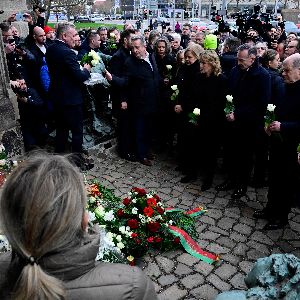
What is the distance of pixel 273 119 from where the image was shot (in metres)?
4.69

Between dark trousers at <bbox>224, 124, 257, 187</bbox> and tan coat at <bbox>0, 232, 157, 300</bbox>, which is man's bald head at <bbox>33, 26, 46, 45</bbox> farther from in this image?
tan coat at <bbox>0, 232, 157, 300</bbox>

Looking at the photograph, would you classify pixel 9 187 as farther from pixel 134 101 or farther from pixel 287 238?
pixel 134 101

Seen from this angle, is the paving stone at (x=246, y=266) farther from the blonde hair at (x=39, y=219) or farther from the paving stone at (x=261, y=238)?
the blonde hair at (x=39, y=219)

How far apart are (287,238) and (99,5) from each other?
11167cm

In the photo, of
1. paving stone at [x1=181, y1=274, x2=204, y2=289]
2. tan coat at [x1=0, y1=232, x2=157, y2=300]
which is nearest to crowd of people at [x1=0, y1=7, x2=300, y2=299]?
paving stone at [x1=181, y1=274, x2=204, y2=289]

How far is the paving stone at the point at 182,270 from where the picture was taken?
3932mm

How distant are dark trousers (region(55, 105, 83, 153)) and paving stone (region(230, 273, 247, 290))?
10.9 feet

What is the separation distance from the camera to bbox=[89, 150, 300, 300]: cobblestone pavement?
3789 mm

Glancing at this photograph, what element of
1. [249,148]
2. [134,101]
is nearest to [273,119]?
[249,148]

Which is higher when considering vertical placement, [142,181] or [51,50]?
[51,50]

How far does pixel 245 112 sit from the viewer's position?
17.3 feet

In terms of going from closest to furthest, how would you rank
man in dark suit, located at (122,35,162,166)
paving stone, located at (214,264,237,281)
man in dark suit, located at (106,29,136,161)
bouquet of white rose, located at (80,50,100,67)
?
paving stone, located at (214,264,237,281) → bouquet of white rose, located at (80,50,100,67) → man in dark suit, located at (122,35,162,166) → man in dark suit, located at (106,29,136,161)

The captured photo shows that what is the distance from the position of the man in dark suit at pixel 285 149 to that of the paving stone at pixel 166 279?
1499mm

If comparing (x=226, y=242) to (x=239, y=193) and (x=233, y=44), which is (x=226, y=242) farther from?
(x=233, y=44)
